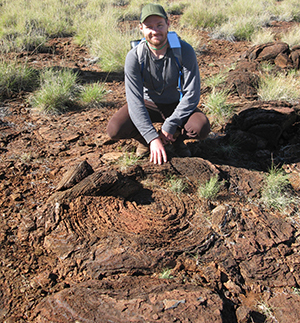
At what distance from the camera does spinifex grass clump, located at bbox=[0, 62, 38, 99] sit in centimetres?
470

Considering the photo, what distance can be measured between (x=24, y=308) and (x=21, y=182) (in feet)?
4.48

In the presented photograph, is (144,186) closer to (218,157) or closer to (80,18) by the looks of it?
(218,157)

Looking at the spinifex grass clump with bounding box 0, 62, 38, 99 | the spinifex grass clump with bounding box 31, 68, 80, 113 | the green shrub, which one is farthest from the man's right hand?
the green shrub

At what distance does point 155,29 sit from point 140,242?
1.80m

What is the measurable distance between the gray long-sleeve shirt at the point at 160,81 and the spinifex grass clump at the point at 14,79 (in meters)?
2.85

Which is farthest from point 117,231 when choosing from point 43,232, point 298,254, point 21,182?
point 298,254

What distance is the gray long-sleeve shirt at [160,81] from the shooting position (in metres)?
2.72

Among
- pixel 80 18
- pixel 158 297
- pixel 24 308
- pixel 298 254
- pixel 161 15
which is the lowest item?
pixel 298 254

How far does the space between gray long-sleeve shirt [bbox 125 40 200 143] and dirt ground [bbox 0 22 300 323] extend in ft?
1.36

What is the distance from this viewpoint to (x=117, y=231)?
92.1 inches

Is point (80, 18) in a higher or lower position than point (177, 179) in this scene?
higher

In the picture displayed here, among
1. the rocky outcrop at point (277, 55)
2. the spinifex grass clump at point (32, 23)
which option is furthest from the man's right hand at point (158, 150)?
the spinifex grass clump at point (32, 23)

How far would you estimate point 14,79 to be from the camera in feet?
15.8

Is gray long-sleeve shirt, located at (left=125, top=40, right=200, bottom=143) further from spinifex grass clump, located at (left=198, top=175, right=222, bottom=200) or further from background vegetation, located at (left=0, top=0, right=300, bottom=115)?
background vegetation, located at (left=0, top=0, right=300, bottom=115)
